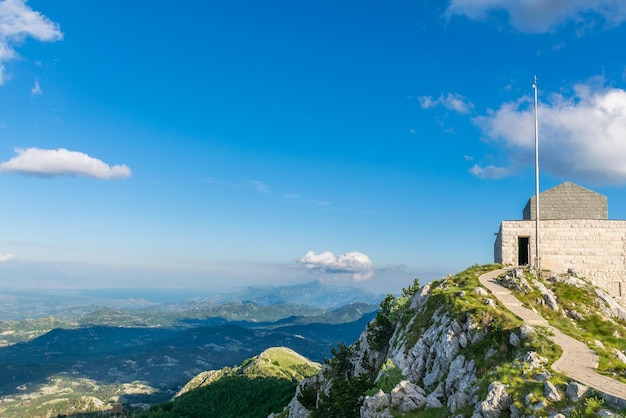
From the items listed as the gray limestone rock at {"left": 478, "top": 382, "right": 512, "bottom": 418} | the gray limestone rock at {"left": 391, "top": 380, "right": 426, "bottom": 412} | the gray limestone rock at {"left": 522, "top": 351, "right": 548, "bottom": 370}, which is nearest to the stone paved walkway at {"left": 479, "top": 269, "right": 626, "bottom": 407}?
the gray limestone rock at {"left": 522, "top": 351, "right": 548, "bottom": 370}

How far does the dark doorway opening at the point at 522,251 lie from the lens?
53.8 metres

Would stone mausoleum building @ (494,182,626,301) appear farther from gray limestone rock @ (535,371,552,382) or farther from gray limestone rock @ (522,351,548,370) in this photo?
gray limestone rock @ (535,371,552,382)

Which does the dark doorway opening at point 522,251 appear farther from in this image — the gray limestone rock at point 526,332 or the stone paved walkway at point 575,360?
the gray limestone rock at point 526,332

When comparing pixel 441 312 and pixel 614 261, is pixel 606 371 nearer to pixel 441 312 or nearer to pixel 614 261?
pixel 441 312

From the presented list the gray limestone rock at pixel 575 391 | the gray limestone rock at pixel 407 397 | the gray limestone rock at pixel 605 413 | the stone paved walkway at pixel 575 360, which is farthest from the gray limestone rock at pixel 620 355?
the gray limestone rock at pixel 407 397

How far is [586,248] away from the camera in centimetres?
5009

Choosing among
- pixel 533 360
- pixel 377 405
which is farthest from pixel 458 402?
pixel 377 405

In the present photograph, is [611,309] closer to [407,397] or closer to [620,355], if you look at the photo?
[620,355]

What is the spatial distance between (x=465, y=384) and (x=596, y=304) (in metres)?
20.0

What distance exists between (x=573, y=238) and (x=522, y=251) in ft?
20.1

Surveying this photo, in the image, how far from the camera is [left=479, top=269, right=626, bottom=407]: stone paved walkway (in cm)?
2425

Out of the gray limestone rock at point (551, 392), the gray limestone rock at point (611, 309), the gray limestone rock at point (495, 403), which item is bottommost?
the gray limestone rock at point (495, 403)

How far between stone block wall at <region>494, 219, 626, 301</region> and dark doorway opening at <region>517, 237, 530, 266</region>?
172cm

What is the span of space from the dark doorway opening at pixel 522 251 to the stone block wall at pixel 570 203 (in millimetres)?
3190
